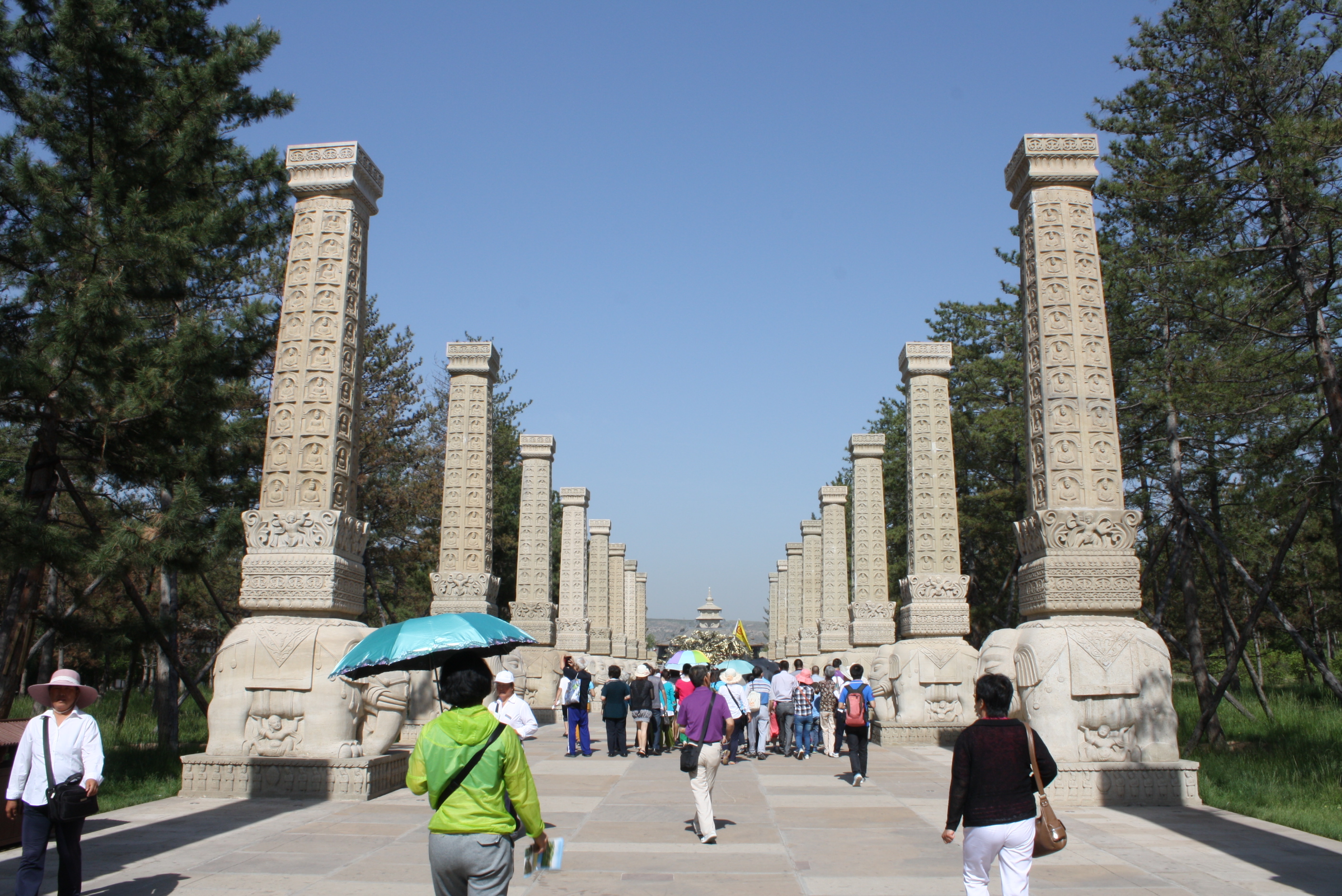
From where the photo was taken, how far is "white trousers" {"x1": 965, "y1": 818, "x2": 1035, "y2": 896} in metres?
4.73

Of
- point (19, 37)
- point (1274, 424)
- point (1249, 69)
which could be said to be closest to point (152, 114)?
point (19, 37)

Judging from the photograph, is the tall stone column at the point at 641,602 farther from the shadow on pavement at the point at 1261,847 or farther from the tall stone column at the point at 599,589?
the shadow on pavement at the point at 1261,847

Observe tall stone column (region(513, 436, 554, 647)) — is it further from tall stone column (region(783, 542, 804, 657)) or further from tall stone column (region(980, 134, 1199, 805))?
tall stone column (region(783, 542, 804, 657))

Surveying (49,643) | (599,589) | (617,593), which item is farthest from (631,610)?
(49,643)

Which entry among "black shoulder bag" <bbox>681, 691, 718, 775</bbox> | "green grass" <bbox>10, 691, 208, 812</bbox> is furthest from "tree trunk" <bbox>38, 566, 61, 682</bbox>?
"black shoulder bag" <bbox>681, 691, 718, 775</bbox>

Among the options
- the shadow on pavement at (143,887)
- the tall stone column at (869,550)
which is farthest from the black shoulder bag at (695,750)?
the tall stone column at (869,550)

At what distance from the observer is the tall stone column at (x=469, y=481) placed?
662 inches

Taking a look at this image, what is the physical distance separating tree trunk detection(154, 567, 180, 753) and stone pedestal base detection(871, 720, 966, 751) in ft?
35.5

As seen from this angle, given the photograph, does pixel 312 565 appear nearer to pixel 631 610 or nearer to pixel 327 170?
pixel 327 170

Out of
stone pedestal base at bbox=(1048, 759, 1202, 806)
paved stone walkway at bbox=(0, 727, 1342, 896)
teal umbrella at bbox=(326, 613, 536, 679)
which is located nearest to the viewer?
teal umbrella at bbox=(326, 613, 536, 679)

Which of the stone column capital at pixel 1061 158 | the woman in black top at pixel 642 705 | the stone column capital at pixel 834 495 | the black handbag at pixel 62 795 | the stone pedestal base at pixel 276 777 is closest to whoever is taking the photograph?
the black handbag at pixel 62 795

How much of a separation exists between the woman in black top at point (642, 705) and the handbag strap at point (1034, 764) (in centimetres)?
1171

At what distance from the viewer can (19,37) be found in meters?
11.8

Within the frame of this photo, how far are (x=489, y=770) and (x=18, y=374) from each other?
8.40m
